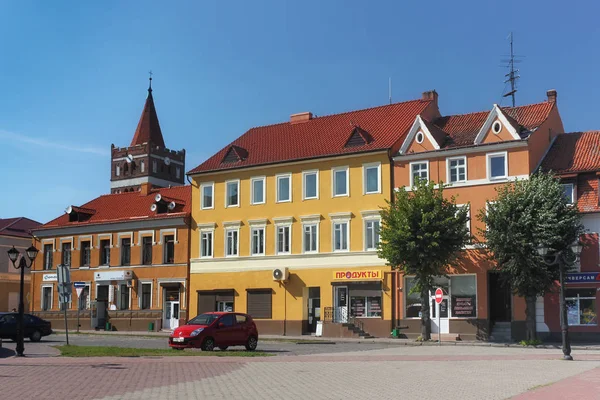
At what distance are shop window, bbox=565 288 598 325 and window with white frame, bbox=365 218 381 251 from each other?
11293 millimetres

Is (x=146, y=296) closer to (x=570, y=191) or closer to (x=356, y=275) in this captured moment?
(x=356, y=275)

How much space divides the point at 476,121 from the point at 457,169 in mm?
4310

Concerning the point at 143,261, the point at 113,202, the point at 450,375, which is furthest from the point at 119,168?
the point at 450,375

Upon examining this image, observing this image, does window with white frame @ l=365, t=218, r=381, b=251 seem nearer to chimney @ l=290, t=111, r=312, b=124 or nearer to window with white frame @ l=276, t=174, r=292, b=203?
window with white frame @ l=276, t=174, r=292, b=203

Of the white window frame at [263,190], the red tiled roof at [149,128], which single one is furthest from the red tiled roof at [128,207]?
the red tiled roof at [149,128]

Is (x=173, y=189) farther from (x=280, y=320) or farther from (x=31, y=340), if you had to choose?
(x=31, y=340)

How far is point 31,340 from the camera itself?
38969 millimetres

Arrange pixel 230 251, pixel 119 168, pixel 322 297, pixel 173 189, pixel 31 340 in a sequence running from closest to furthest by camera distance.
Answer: pixel 31 340, pixel 322 297, pixel 230 251, pixel 173 189, pixel 119 168

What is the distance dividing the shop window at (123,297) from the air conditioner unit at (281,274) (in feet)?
44.1

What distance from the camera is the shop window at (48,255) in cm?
5931

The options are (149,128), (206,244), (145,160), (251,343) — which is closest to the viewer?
(251,343)

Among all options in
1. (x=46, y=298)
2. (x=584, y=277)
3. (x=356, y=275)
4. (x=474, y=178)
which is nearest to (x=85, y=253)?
(x=46, y=298)

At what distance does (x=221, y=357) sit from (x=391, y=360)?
5.79 metres

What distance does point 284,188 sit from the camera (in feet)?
160
